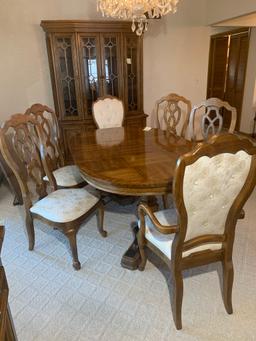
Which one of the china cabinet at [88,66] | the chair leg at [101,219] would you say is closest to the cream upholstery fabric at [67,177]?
the chair leg at [101,219]

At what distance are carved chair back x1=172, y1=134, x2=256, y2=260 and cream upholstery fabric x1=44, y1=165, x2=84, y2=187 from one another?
131 cm

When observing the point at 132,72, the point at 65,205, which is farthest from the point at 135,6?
the point at 65,205

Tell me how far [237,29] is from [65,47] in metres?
3.64

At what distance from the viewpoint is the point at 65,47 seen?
3.21m

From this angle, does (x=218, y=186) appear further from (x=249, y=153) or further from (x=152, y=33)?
(x=152, y=33)

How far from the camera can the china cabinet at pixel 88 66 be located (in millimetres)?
3154

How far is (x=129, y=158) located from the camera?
1881 mm

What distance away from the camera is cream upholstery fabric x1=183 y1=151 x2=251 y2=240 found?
1.08 meters

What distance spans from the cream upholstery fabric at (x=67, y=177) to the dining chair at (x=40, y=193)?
0.21 metres

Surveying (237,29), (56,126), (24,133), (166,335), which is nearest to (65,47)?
(56,126)

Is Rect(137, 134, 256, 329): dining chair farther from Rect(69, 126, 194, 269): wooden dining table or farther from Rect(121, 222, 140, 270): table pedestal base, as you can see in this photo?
Rect(121, 222, 140, 270): table pedestal base

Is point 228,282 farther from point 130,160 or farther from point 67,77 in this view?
point 67,77

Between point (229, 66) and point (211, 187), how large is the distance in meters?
5.35

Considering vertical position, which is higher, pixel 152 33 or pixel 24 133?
pixel 152 33
